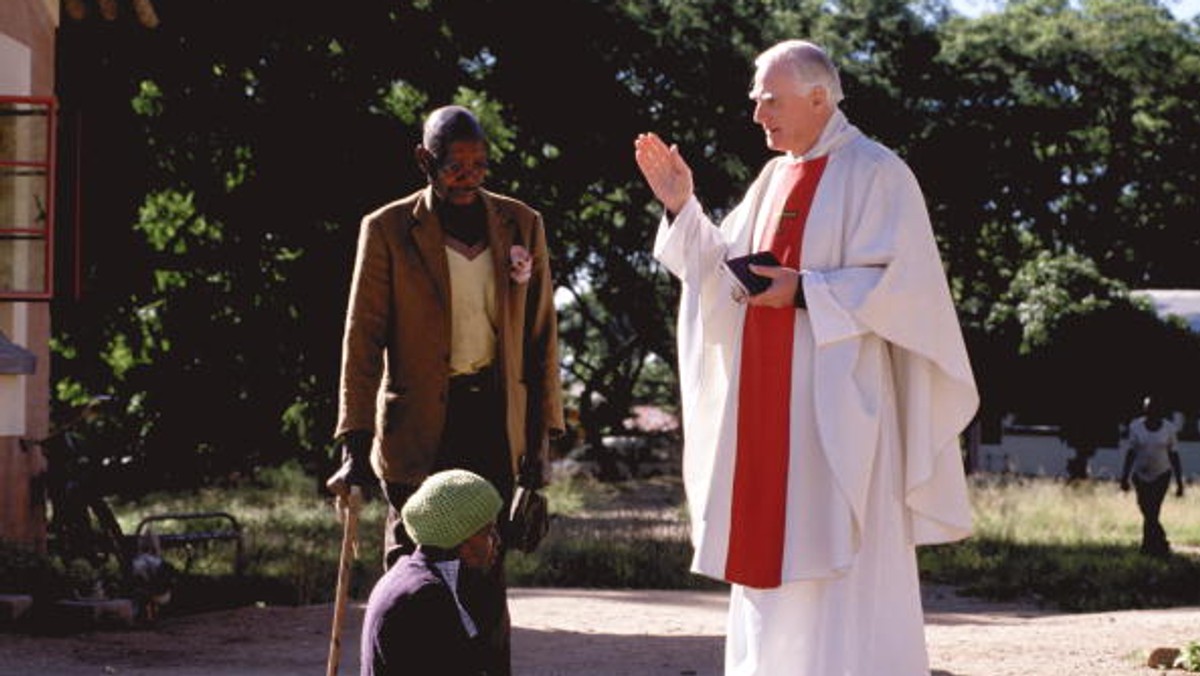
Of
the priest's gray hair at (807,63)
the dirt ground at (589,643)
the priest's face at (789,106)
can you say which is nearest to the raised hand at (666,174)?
the priest's face at (789,106)

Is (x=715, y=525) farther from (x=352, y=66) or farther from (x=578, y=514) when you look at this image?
(x=578, y=514)

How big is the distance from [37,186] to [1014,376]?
22728mm

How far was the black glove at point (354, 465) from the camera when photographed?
21.0 feet

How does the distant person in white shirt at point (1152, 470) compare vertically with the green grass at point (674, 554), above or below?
above

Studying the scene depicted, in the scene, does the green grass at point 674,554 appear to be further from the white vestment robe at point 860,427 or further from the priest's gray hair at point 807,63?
the priest's gray hair at point 807,63

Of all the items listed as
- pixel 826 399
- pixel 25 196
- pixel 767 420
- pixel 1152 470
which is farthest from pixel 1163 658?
pixel 1152 470

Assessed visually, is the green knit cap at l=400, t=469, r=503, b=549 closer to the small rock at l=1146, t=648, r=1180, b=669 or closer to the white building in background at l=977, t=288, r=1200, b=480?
the small rock at l=1146, t=648, r=1180, b=669

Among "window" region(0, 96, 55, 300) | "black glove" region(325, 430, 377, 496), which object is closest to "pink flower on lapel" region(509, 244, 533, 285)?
"black glove" region(325, 430, 377, 496)

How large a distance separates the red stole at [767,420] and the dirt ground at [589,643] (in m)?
4.07

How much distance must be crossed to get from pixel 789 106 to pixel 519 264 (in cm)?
94

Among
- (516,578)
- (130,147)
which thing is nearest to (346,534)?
(516,578)

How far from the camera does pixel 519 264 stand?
261 inches

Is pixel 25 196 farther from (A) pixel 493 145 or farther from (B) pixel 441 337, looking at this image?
(A) pixel 493 145

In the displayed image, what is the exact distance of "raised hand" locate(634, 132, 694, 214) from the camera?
21.6 ft
